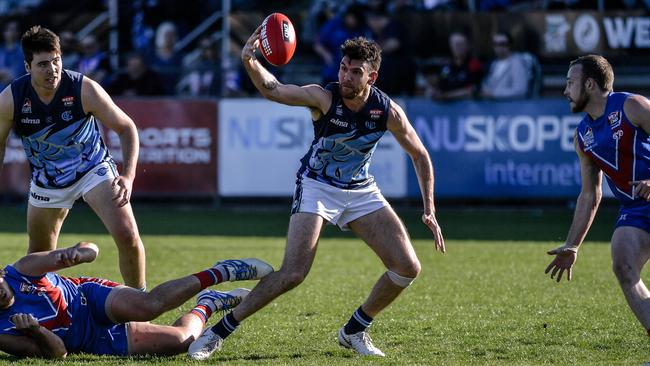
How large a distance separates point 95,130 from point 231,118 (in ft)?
30.2

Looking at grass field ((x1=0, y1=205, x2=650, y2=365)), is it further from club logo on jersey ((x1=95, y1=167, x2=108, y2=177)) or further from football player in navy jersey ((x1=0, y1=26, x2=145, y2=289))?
club logo on jersey ((x1=95, y1=167, x2=108, y2=177))

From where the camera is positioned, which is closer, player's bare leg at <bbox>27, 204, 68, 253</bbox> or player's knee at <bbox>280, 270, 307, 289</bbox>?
player's knee at <bbox>280, 270, 307, 289</bbox>

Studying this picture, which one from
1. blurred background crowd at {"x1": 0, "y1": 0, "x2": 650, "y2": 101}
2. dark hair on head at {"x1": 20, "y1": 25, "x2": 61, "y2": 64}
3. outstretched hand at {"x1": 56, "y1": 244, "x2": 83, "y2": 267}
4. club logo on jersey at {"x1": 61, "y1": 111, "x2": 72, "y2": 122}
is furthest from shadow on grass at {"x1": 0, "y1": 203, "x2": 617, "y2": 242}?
outstretched hand at {"x1": 56, "y1": 244, "x2": 83, "y2": 267}

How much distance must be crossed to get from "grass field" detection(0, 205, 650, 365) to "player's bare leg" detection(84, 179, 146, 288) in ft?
2.11

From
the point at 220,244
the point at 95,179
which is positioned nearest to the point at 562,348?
the point at 95,179

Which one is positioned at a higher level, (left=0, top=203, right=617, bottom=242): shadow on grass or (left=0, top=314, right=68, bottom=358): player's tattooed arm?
(left=0, top=314, right=68, bottom=358): player's tattooed arm

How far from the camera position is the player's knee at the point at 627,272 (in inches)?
279

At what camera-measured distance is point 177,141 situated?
17.8 metres

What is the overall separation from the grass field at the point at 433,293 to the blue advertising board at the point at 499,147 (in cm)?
46

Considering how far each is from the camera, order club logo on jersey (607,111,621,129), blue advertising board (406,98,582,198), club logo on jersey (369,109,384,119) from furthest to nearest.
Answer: blue advertising board (406,98,582,198)
club logo on jersey (369,109,384,119)
club logo on jersey (607,111,621,129)

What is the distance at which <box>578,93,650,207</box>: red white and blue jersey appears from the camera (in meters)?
7.40

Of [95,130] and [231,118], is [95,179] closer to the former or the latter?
[95,130]

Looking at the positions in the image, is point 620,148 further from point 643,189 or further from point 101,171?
point 101,171

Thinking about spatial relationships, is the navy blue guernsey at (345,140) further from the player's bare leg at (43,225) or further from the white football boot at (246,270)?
the player's bare leg at (43,225)
